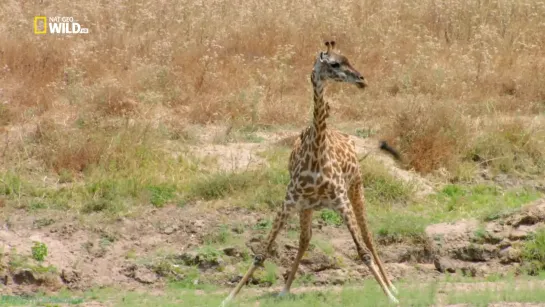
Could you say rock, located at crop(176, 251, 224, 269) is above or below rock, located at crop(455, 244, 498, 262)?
below

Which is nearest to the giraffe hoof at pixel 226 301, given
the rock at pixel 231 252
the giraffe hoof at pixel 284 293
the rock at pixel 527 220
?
the giraffe hoof at pixel 284 293

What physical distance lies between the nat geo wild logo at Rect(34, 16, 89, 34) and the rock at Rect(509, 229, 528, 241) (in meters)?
9.16

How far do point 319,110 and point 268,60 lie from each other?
7.81 m

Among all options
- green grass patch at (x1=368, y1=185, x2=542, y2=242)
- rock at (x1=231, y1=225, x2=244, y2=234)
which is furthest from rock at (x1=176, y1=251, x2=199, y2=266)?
green grass patch at (x1=368, y1=185, x2=542, y2=242)

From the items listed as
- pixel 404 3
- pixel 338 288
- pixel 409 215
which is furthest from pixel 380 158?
pixel 404 3

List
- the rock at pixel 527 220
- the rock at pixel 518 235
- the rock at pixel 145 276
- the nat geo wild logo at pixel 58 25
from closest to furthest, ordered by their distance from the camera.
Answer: the rock at pixel 145 276, the rock at pixel 518 235, the rock at pixel 527 220, the nat geo wild logo at pixel 58 25

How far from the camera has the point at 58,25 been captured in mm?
18344

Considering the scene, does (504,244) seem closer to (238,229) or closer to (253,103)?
(238,229)

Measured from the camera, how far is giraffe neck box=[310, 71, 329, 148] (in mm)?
9586

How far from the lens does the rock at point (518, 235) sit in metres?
11.9

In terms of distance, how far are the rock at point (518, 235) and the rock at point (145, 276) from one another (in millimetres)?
4103

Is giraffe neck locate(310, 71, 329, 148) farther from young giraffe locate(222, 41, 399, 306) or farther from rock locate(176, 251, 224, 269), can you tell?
rock locate(176, 251, 224, 269)

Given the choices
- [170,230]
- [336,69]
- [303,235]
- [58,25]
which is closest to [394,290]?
[303,235]

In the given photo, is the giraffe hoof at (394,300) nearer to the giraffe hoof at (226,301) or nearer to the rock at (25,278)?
the giraffe hoof at (226,301)
